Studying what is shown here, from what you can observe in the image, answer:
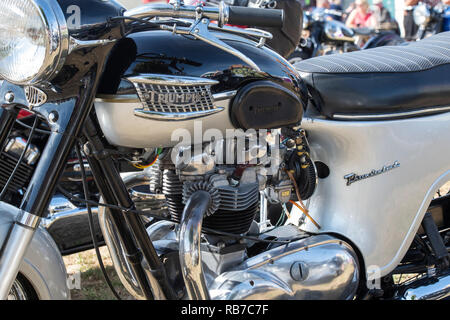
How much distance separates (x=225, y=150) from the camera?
1.61 meters

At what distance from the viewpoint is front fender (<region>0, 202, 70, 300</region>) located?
1561 millimetres

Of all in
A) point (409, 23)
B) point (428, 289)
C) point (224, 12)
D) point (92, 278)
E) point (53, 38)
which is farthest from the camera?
point (409, 23)

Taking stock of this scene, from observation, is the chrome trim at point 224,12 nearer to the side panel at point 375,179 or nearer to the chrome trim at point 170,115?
the chrome trim at point 170,115

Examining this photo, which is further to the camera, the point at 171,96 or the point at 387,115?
the point at 387,115

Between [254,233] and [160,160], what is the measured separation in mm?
448

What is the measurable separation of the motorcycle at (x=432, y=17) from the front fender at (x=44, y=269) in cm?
893

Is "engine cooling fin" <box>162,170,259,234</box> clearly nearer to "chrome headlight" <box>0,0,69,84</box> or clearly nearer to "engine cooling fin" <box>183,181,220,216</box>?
"engine cooling fin" <box>183,181,220,216</box>

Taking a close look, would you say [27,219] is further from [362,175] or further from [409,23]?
[409,23]

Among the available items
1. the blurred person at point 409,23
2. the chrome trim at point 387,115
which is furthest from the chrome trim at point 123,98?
the blurred person at point 409,23

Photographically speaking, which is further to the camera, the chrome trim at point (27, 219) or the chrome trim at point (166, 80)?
the chrome trim at point (166, 80)

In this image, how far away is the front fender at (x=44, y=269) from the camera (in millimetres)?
1561

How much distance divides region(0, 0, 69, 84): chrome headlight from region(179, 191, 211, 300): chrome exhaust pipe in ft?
1.71

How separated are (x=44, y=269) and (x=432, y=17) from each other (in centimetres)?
920

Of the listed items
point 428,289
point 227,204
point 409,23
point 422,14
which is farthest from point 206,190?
point 409,23
